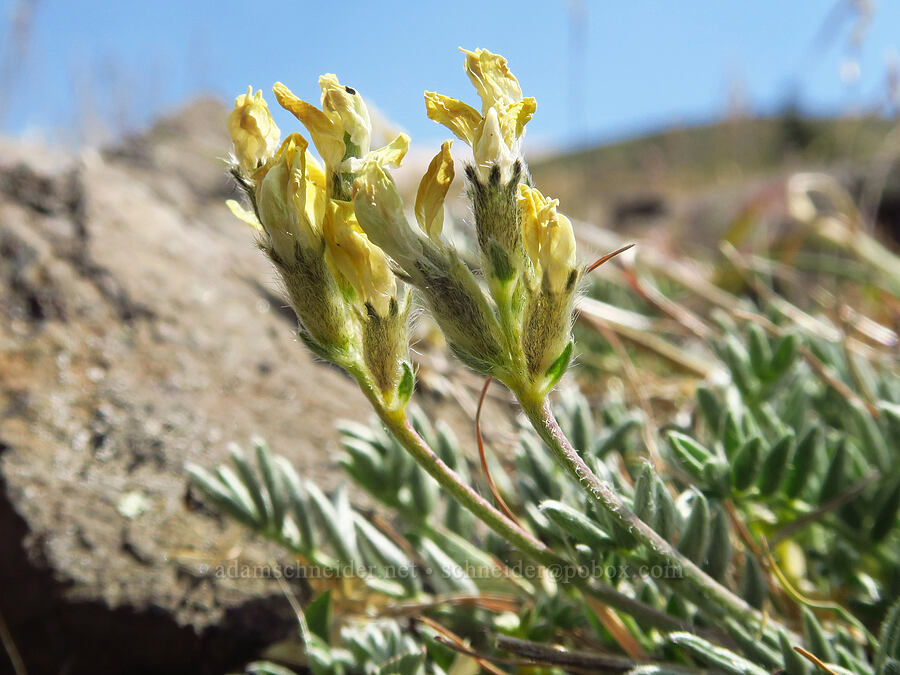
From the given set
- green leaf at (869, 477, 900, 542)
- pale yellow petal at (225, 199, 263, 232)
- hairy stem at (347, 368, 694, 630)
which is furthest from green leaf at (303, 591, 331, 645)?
green leaf at (869, 477, 900, 542)

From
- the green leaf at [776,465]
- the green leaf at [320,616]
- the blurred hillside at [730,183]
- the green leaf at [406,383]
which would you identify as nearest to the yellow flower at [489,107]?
the green leaf at [406,383]

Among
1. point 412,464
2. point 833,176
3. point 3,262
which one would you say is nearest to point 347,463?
point 412,464

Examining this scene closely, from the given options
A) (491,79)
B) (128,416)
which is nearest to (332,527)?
(128,416)

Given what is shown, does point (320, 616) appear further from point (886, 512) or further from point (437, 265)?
point (886, 512)

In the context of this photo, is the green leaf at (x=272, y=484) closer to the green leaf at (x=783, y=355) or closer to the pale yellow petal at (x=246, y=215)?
the pale yellow petal at (x=246, y=215)

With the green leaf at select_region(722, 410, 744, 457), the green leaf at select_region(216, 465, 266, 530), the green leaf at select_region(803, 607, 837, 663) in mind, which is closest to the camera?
the green leaf at select_region(803, 607, 837, 663)

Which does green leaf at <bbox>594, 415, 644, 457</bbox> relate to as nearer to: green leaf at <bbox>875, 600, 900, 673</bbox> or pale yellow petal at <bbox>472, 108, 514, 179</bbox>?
green leaf at <bbox>875, 600, 900, 673</bbox>

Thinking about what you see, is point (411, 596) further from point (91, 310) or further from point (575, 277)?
point (91, 310)
